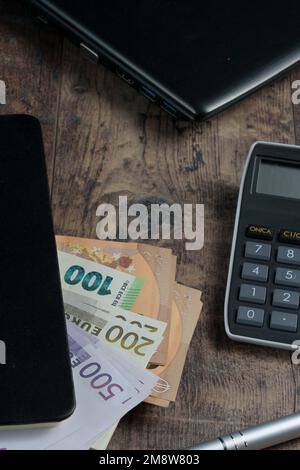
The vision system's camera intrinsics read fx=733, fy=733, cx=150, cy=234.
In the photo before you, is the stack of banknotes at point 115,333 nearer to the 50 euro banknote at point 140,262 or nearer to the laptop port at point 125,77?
the 50 euro banknote at point 140,262

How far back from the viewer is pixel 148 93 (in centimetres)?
79

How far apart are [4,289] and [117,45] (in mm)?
301

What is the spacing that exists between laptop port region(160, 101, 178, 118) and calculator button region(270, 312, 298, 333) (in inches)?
9.8

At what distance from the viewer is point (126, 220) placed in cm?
74

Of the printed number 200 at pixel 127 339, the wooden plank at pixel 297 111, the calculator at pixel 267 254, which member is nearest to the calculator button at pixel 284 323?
the calculator at pixel 267 254

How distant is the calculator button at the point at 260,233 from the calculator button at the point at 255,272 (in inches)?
1.2

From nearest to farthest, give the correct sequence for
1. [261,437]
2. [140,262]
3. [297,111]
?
[261,437], [140,262], [297,111]

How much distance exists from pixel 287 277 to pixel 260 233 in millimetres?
50

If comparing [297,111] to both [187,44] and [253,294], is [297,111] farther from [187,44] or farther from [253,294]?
[253,294]

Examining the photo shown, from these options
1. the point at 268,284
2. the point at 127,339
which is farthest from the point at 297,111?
the point at 127,339

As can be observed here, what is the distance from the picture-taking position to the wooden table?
2.09ft

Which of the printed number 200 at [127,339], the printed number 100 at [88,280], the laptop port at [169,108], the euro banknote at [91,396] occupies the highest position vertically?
the laptop port at [169,108]

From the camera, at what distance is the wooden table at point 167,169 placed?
0.64 m
